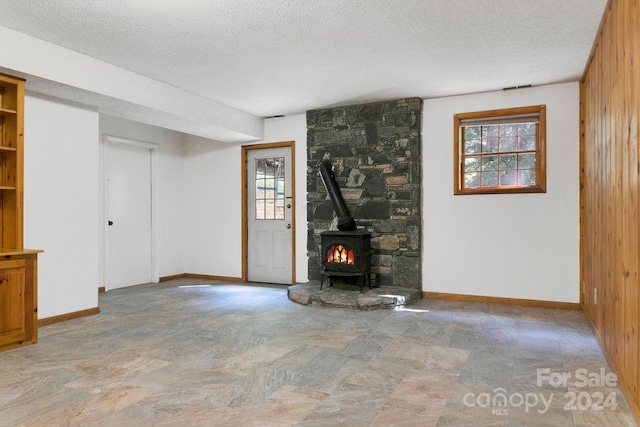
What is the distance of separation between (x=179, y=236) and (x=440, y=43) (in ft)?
Answer: 17.6

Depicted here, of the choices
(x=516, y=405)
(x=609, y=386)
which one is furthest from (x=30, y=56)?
Answer: (x=609, y=386)

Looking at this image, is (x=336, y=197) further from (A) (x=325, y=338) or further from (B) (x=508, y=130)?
(A) (x=325, y=338)

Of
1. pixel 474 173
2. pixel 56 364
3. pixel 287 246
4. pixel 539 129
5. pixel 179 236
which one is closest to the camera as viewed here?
pixel 56 364

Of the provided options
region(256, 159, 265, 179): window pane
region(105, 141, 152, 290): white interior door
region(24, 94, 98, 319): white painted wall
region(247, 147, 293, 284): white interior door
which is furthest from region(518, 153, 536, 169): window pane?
region(105, 141, 152, 290): white interior door

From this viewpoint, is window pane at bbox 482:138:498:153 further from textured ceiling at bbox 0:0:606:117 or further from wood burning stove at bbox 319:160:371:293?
wood burning stove at bbox 319:160:371:293

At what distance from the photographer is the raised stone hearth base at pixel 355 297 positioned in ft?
16.3

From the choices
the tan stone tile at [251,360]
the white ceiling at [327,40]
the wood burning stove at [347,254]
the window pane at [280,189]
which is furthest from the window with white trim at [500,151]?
the tan stone tile at [251,360]

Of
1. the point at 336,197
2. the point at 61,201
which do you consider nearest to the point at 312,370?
the point at 336,197

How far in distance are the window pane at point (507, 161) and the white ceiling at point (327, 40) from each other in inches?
32.9

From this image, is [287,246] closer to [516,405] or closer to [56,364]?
[56,364]

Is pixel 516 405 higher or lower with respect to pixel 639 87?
lower

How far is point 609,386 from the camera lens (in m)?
2.68

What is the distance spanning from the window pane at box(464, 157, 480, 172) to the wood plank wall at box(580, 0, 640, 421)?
1330 millimetres

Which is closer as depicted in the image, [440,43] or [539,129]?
[440,43]
